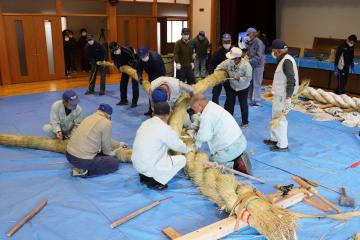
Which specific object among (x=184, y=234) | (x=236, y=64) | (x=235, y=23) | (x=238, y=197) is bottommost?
(x=184, y=234)

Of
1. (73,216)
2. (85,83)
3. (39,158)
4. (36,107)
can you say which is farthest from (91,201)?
(85,83)

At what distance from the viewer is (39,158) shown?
414 cm

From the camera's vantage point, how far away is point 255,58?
20.5 feet

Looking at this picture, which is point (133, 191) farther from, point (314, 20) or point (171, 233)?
point (314, 20)

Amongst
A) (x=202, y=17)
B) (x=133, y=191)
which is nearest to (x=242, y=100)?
(x=133, y=191)

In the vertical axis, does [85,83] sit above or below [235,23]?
below

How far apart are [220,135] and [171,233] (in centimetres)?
118

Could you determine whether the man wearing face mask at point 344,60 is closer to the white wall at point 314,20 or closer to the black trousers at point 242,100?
the white wall at point 314,20

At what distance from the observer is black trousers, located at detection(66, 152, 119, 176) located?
3.58m

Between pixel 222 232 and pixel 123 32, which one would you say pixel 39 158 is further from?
pixel 123 32

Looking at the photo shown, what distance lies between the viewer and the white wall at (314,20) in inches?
339

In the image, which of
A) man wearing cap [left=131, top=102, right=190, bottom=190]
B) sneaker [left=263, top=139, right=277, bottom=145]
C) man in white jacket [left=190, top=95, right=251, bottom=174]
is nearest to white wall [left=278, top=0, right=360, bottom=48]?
sneaker [left=263, top=139, right=277, bottom=145]

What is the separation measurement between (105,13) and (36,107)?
17.2 feet

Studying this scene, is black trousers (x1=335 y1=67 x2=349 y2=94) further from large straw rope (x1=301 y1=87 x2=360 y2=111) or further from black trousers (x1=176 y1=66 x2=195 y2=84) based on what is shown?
black trousers (x1=176 y1=66 x2=195 y2=84)
